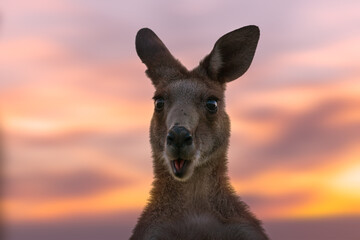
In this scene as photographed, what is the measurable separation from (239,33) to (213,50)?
1.94 feet

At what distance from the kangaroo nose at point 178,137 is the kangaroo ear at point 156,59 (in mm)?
1757

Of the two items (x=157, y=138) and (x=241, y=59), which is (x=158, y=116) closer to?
(x=157, y=138)

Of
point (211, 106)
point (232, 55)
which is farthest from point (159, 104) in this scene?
point (232, 55)

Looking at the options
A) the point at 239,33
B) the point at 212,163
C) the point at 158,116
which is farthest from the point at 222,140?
the point at 239,33

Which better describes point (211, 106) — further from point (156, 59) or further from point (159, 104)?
point (156, 59)

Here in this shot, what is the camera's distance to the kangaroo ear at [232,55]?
10992 millimetres

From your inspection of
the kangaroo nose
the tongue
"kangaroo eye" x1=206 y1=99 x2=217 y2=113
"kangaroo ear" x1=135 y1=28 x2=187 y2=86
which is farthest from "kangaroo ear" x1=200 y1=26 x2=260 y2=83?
the tongue

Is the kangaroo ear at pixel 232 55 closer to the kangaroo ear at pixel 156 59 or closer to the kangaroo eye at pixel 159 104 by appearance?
the kangaroo ear at pixel 156 59

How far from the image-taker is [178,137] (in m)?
9.48

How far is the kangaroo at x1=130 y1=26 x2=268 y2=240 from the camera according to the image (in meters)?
9.50

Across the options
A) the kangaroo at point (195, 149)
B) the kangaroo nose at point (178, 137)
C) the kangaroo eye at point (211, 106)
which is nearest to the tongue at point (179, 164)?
the kangaroo at point (195, 149)

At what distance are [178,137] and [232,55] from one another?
2.44 metres

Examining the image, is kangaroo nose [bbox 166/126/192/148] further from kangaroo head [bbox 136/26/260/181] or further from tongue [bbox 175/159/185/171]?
tongue [bbox 175/159/185/171]

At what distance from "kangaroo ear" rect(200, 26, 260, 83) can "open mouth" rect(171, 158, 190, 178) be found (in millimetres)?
2028
